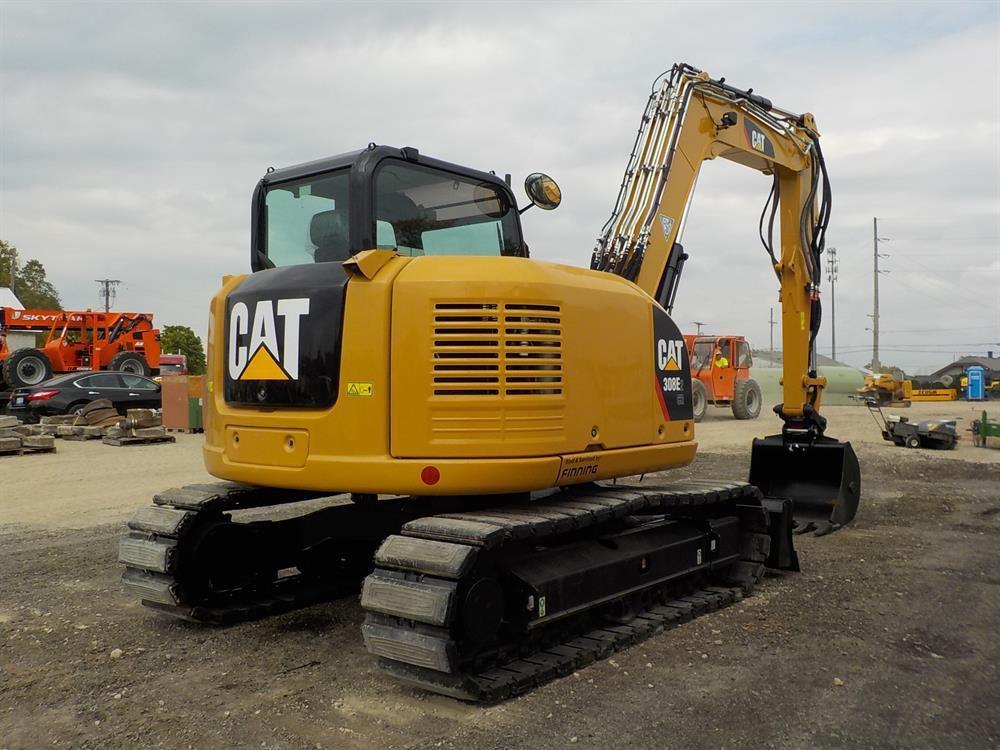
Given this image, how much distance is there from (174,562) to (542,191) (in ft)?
10.6

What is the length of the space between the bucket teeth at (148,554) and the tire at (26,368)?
19205mm

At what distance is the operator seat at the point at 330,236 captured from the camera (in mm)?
5043

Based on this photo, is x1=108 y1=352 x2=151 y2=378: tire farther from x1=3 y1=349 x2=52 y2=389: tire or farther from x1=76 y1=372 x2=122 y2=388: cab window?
x1=76 y1=372 x2=122 y2=388: cab window

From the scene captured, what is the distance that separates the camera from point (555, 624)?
489 cm

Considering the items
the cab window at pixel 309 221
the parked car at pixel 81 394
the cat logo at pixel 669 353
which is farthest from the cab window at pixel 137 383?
the cat logo at pixel 669 353

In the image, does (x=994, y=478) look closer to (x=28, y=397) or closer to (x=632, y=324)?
(x=632, y=324)

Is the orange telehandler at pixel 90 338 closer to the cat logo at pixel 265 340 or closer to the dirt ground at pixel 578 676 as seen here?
the dirt ground at pixel 578 676

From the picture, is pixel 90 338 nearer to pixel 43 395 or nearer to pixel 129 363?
pixel 129 363

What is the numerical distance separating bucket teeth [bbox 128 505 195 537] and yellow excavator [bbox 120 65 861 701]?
17 millimetres

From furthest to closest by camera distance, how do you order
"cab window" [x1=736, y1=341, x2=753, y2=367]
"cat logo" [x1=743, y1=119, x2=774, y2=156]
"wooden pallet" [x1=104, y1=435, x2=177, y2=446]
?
1. "cab window" [x1=736, y1=341, x2=753, y2=367]
2. "wooden pallet" [x1=104, y1=435, x2=177, y2=446]
3. "cat logo" [x1=743, y1=119, x2=774, y2=156]

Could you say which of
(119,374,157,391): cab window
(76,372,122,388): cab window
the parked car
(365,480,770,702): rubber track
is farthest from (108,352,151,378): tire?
(365,480,770,702): rubber track

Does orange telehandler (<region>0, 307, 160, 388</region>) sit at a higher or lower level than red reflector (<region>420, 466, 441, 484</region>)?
higher

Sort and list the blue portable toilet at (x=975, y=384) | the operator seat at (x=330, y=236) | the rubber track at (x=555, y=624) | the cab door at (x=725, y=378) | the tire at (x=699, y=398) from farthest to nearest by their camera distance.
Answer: the blue portable toilet at (x=975, y=384), the cab door at (x=725, y=378), the tire at (x=699, y=398), the operator seat at (x=330, y=236), the rubber track at (x=555, y=624)

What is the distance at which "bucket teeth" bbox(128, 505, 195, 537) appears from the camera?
525 centimetres
